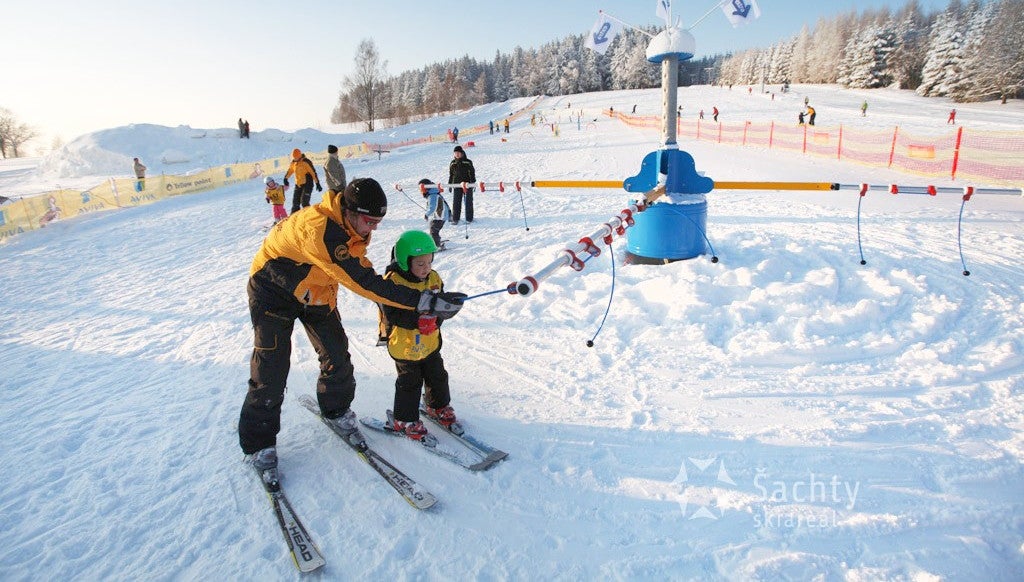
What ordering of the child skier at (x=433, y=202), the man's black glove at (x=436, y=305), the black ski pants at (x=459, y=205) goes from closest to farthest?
the man's black glove at (x=436, y=305) → the child skier at (x=433, y=202) → the black ski pants at (x=459, y=205)

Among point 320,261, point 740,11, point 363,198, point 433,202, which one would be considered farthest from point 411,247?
point 433,202

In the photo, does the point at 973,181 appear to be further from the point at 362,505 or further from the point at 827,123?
the point at 827,123

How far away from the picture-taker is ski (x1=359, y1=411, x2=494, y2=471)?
3.31 metres

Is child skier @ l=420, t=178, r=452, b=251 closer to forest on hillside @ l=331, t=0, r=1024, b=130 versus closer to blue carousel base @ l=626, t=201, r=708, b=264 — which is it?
blue carousel base @ l=626, t=201, r=708, b=264

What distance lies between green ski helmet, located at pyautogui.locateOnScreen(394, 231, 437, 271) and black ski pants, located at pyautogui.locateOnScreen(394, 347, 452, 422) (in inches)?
28.9

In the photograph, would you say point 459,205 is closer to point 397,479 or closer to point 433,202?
point 433,202

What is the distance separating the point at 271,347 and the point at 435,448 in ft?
4.40

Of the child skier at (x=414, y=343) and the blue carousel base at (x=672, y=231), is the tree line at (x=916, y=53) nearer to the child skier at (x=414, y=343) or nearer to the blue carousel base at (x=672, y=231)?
the blue carousel base at (x=672, y=231)

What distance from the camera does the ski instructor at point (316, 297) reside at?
2947 millimetres

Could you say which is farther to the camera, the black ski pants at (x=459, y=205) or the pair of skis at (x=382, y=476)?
the black ski pants at (x=459, y=205)

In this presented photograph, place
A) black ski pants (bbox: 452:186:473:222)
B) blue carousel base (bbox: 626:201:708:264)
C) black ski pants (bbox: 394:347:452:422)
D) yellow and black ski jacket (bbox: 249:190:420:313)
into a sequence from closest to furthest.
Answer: yellow and black ski jacket (bbox: 249:190:420:313)
black ski pants (bbox: 394:347:452:422)
blue carousel base (bbox: 626:201:708:264)
black ski pants (bbox: 452:186:473:222)

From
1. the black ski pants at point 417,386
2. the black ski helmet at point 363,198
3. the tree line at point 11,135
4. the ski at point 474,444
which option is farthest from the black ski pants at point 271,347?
the tree line at point 11,135

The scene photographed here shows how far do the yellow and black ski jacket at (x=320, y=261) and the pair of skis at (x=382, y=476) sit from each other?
3.68ft

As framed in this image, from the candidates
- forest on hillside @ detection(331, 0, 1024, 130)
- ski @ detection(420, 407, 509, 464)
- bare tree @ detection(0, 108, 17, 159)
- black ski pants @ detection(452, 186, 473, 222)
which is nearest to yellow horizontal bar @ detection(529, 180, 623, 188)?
black ski pants @ detection(452, 186, 473, 222)
